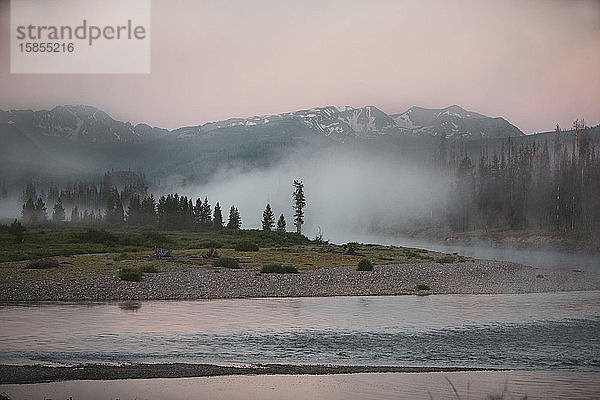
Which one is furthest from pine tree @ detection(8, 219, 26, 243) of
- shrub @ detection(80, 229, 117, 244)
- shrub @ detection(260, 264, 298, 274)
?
shrub @ detection(260, 264, 298, 274)

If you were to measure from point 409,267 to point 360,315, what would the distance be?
3099 centimetres

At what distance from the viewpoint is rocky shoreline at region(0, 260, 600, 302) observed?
1633 inches

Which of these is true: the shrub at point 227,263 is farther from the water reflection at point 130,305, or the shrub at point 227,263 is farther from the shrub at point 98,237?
the shrub at point 98,237

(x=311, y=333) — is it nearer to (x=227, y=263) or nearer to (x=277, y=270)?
(x=277, y=270)

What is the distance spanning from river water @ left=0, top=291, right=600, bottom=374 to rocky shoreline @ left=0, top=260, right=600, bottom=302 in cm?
339

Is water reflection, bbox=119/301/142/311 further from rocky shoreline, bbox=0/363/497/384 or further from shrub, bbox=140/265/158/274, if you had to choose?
rocky shoreline, bbox=0/363/497/384

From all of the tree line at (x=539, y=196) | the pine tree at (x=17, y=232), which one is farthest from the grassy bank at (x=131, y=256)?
the tree line at (x=539, y=196)

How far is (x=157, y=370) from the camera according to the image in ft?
68.0

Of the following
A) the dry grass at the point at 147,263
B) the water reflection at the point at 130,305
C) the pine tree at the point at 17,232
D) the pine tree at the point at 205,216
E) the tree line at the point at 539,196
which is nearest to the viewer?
the water reflection at the point at 130,305

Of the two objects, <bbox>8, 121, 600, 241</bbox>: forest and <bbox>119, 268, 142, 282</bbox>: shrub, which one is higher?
<bbox>8, 121, 600, 241</bbox>: forest

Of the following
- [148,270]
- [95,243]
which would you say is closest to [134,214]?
[95,243]

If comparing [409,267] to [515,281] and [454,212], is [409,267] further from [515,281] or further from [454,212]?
[454,212]

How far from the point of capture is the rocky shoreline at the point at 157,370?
19.4 meters

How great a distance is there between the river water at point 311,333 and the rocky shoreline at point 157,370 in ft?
2.83
